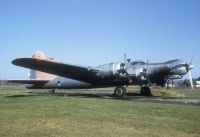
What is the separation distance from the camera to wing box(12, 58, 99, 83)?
26109 millimetres

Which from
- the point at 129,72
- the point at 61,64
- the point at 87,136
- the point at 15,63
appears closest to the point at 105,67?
the point at 129,72

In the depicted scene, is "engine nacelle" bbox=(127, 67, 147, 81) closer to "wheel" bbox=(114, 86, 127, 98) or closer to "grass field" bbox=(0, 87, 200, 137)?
"wheel" bbox=(114, 86, 127, 98)

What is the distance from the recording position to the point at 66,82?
32.6 meters

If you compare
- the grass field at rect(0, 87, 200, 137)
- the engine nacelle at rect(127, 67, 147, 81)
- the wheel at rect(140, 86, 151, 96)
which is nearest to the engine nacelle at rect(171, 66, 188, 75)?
the engine nacelle at rect(127, 67, 147, 81)

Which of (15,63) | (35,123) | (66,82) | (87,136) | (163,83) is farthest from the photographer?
(66,82)

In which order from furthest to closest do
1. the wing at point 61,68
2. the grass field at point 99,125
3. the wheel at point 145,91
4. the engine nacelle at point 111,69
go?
the wheel at point 145,91, the wing at point 61,68, the engine nacelle at point 111,69, the grass field at point 99,125

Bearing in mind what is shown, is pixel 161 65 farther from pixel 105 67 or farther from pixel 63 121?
pixel 63 121

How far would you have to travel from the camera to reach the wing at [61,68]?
85.7 feet

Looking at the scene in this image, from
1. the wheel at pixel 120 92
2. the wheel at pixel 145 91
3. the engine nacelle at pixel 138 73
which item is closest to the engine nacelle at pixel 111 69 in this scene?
the engine nacelle at pixel 138 73

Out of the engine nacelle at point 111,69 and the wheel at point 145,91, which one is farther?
the wheel at point 145,91

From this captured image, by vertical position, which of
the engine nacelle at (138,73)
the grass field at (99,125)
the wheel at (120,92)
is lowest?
the grass field at (99,125)

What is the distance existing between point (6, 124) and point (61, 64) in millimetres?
16172

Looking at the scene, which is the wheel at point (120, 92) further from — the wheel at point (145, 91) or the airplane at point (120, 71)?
the wheel at point (145, 91)

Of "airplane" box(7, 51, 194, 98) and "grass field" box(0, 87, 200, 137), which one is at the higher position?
A: "airplane" box(7, 51, 194, 98)
